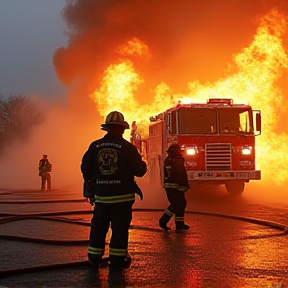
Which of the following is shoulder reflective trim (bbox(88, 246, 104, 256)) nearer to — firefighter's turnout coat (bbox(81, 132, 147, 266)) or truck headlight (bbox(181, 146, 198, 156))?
firefighter's turnout coat (bbox(81, 132, 147, 266))

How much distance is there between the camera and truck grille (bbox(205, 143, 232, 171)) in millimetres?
14781

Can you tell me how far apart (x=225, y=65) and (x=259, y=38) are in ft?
6.40

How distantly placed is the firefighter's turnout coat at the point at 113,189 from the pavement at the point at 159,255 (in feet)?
1.04

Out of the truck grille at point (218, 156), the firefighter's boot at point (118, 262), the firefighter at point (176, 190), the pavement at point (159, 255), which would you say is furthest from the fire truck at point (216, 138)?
the firefighter's boot at point (118, 262)

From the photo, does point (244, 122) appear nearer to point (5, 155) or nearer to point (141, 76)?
point (141, 76)

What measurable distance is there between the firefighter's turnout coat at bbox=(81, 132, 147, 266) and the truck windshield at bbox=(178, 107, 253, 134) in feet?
29.1

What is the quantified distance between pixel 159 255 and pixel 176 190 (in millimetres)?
2437

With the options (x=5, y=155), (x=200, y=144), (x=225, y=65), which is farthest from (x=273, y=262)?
(x=5, y=155)

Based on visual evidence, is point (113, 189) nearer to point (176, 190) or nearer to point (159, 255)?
point (159, 255)

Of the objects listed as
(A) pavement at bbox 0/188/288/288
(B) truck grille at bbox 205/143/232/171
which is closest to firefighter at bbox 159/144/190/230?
(A) pavement at bbox 0/188/288/288

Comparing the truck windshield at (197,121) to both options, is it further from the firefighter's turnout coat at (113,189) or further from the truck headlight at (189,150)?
the firefighter's turnout coat at (113,189)

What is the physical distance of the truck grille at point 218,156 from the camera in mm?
14781

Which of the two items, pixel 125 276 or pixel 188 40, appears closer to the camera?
pixel 125 276

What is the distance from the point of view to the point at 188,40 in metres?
26.1
